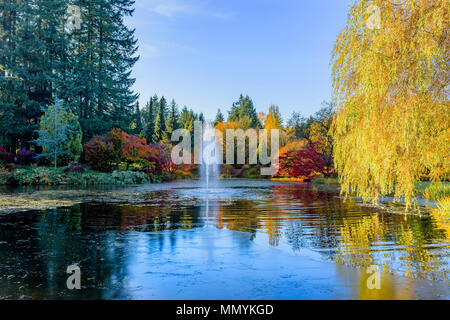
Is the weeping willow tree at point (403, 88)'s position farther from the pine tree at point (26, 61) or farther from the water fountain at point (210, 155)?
the water fountain at point (210, 155)

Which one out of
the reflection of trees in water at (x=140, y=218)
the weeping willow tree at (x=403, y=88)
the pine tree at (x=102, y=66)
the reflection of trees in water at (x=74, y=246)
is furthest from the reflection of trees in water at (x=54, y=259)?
the pine tree at (x=102, y=66)

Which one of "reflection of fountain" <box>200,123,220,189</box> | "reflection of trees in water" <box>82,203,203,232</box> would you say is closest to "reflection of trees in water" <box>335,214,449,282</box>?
"reflection of trees in water" <box>82,203,203,232</box>

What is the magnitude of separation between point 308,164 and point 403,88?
25.2 meters

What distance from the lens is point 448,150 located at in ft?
23.1

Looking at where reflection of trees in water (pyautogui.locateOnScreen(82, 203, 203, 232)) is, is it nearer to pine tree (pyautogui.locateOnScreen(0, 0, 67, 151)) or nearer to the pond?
the pond

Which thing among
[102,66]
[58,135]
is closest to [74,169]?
[58,135]

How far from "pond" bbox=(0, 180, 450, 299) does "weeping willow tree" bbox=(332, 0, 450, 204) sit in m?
1.74

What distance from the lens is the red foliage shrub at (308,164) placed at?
102 feet

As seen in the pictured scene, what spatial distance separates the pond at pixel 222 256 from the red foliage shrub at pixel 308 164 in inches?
840

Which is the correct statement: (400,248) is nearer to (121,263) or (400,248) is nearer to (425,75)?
(425,75)

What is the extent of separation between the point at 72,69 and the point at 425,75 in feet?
117

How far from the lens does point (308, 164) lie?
31.7 m

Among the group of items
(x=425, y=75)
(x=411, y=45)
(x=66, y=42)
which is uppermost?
(x=66, y=42)
